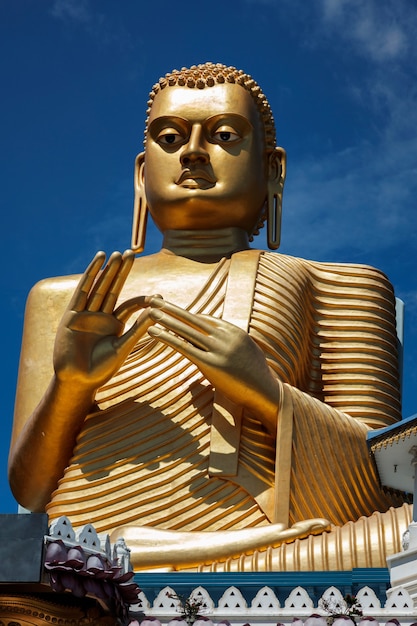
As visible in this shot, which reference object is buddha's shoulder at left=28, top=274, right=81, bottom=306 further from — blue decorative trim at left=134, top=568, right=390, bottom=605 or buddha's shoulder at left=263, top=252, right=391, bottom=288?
blue decorative trim at left=134, top=568, right=390, bottom=605

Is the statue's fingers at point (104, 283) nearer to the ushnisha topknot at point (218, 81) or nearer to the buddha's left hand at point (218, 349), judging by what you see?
the buddha's left hand at point (218, 349)

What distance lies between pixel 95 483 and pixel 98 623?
343 cm

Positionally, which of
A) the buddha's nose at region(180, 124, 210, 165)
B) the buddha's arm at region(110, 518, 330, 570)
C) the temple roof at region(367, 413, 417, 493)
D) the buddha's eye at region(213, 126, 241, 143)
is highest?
the buddha's eye at region(213, 126, 241, 143)

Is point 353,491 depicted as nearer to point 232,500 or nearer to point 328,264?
point 232,500

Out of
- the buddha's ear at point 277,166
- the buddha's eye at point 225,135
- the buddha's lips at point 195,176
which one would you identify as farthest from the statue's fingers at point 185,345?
the buddha's ear at point 277,166

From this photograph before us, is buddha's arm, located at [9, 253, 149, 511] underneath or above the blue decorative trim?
above

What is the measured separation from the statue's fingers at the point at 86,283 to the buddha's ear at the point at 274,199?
300cm

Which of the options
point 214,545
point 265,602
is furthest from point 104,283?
point 265,602

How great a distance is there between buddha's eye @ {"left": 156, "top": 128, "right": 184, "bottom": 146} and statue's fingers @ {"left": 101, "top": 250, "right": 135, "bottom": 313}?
8.08 ft

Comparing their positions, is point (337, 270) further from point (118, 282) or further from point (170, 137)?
point (118, 282)

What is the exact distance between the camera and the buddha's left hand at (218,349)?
1166 cm

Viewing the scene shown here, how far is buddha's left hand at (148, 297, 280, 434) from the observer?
459 inches

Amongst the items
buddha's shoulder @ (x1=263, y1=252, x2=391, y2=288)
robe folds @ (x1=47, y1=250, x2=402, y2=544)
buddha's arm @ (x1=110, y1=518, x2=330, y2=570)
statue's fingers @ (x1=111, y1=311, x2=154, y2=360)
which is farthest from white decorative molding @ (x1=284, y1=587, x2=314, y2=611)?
buddha's shoulder @ (x1=263, y1=252, x2=391, y2=288)

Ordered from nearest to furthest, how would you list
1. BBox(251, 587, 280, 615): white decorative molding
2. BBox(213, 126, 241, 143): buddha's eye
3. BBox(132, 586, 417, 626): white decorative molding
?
BBox(132, 586, 417, 626): white decorative molding
BBox(251, 587, 280, 615): white decorative molding
BBox(213, 126, 241, 143): buddha's eye
